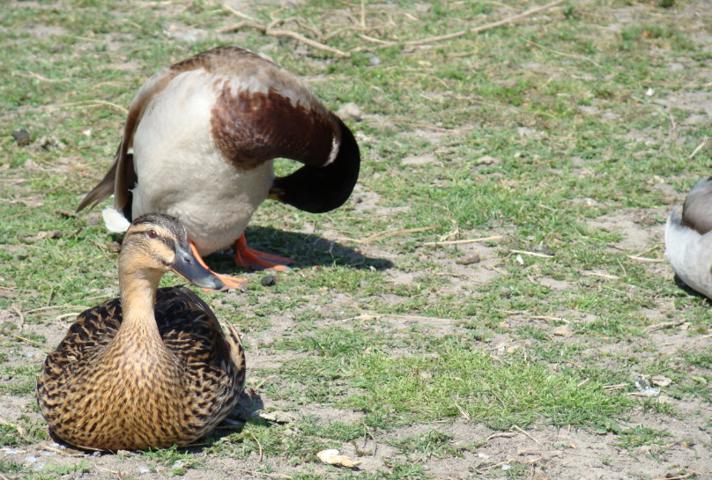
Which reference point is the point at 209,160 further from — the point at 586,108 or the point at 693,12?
the point at 693,12

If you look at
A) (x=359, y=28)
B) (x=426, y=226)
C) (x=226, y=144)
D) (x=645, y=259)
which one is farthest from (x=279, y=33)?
(x=645, y=259)

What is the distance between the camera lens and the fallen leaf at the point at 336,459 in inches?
176

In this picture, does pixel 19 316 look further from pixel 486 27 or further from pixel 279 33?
pixel 486 27

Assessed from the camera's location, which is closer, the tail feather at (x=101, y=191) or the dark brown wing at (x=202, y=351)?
the dark brown wing at (x=202, y=351)

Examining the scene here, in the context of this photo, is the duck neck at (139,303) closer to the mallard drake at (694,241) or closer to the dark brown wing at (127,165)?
the dark brown wing at (127,165)

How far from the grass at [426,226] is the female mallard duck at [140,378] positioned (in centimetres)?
15

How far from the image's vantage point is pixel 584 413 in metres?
4.94

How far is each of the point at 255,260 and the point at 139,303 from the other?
2.32 metres

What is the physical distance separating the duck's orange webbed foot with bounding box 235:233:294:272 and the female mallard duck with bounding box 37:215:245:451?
209 cm

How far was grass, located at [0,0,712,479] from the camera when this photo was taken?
501 centimetres

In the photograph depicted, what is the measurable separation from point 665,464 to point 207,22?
279 inches

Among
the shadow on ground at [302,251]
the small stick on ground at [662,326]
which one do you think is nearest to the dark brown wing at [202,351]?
the shadow on ground at [302,251]

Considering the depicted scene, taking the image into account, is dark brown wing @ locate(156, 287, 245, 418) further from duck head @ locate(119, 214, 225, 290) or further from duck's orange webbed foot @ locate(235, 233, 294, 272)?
duck's orange webbed foot @ locate(235, 233, 294, 272)

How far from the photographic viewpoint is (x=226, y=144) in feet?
19.2
